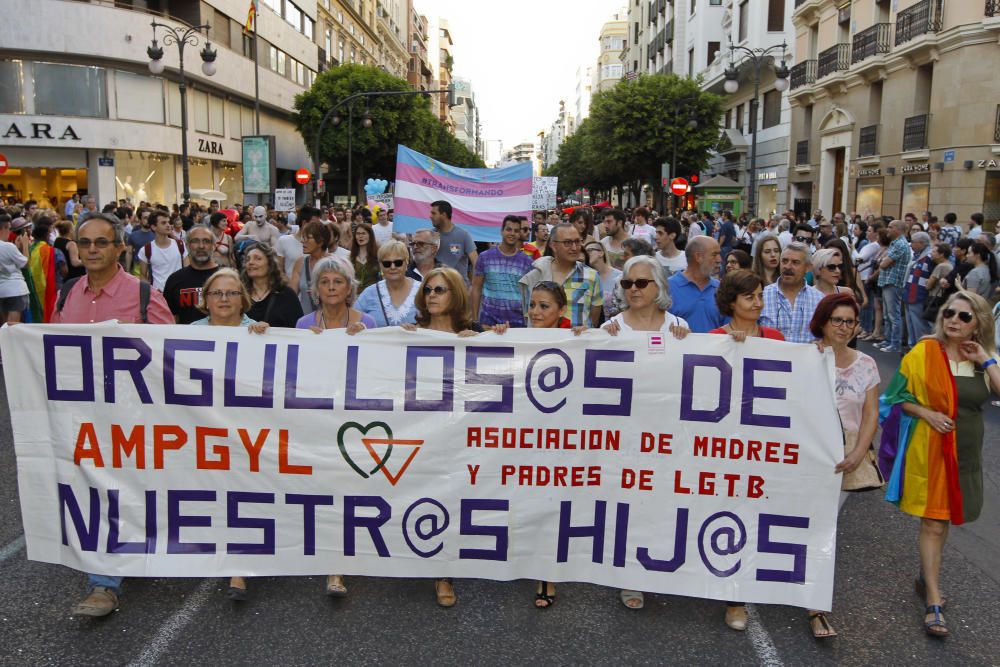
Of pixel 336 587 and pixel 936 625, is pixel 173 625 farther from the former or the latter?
pixel 936 625

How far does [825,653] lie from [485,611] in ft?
5.14

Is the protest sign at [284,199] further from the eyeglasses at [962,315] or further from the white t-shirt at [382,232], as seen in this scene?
the eyeglasses at [962,315]

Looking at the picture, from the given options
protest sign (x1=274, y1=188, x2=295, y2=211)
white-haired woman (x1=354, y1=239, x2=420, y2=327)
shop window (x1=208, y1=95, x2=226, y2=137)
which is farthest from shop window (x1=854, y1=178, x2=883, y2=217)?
shop window (x1=208, y1=95, x2=226, y2=137)

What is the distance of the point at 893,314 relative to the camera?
40.5ft

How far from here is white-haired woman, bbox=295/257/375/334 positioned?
474 cm

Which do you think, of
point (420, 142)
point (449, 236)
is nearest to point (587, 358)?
point (449, 236)

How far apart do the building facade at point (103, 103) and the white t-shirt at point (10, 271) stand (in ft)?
76.9

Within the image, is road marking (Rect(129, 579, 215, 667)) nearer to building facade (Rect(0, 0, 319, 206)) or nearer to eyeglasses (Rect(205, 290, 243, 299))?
eyeglasses (Rect(205, 290, 243, 299))

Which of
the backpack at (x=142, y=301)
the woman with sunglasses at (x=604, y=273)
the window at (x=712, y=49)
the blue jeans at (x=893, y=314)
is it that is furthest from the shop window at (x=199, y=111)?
the backpack at (x=142, y=301)

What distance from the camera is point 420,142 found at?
50.6 m

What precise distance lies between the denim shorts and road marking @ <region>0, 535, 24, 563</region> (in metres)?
5.61

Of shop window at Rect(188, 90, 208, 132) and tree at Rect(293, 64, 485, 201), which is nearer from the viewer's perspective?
shop window at Rect(188, 90, 208, 132)

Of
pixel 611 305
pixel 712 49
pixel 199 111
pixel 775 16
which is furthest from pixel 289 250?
pixel 712 49

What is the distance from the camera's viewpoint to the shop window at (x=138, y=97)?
3145 centimetres
